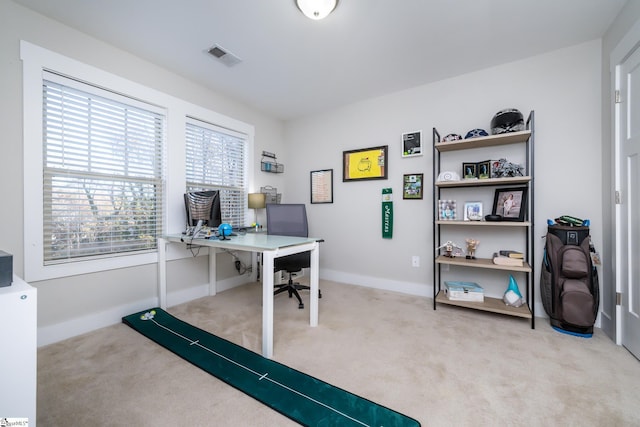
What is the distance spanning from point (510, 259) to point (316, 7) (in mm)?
2616

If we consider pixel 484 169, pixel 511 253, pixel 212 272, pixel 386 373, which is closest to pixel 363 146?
pixel 484 169

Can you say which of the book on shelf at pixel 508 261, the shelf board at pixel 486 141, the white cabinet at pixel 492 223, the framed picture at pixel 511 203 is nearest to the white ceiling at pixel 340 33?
the white cabinet at pixel 492 223

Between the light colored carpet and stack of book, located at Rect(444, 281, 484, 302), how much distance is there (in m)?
0.18

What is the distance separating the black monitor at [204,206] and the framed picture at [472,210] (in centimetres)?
259

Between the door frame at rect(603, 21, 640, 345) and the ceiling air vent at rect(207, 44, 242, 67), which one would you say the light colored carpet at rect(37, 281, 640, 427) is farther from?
the ceiling air vent at rect(207, 44, 242, 67)

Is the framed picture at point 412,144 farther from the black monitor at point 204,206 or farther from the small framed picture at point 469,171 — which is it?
the black monitor at point 204,206

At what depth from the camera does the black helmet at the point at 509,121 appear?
2271 millimetres

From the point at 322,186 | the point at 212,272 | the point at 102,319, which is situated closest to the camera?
the point at 102,319

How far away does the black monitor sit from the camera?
8.38ft

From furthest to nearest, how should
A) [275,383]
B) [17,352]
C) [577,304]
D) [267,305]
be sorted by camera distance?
[577,304] < [267,305] < [275,383] < [17,352]

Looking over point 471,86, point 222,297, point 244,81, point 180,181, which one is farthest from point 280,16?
point 222,297

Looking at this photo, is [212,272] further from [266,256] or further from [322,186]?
[322,186]

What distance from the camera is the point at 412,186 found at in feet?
9.97

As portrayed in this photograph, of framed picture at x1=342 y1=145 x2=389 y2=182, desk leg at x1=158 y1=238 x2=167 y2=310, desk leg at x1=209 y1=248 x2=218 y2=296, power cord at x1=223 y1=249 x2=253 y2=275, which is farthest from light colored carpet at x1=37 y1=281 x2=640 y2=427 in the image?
framed picture at x1=342 y1=145 x2=389 y2=182
